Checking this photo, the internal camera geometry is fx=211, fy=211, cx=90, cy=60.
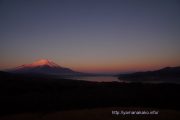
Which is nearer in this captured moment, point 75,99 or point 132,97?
point 75,99

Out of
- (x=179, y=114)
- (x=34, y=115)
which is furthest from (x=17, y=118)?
(x=179, y=114)

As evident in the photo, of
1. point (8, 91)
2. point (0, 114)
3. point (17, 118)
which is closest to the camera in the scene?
point (17, 118)

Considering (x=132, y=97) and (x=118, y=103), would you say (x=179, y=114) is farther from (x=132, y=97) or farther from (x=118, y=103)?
(x=132, y=97)

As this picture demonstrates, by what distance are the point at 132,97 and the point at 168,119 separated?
6437 mm

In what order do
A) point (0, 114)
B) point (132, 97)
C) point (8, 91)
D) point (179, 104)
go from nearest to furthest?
1. point (0, 114)
2. point (179, 104)
3. point (132, 97)
4. point (8, 91)

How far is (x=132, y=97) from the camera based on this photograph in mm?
14914

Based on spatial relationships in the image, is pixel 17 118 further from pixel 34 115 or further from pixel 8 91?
pixel 8 91

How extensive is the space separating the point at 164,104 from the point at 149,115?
5007 mm

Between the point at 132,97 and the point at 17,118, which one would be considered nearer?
the point at 17,118

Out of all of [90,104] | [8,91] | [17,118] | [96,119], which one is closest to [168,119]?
[96,119]

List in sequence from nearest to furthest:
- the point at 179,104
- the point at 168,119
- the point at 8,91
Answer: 1. the point at 168,119
2. the point at 179,104
3. the point at 8,91

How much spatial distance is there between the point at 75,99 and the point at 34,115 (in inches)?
178

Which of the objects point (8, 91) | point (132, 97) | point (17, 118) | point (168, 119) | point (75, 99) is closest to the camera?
point (168, 119)

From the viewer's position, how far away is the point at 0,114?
10375 mm
